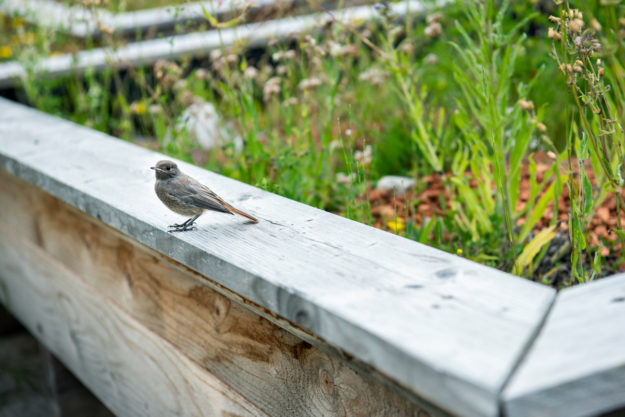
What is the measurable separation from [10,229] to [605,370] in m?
2.49

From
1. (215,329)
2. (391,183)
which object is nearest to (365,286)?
(215,329)

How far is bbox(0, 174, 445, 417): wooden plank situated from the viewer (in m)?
1.16

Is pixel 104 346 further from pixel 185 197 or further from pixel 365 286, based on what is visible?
pixel 365 286

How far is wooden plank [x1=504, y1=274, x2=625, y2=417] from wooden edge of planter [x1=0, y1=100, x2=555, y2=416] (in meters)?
0.02

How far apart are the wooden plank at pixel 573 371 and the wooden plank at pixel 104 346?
0.78 metres

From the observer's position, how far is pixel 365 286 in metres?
1.04

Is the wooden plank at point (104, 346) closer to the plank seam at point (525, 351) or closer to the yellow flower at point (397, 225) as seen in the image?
the plank seam at point (525, 351)

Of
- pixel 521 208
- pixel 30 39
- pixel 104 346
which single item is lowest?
pixel 104 346

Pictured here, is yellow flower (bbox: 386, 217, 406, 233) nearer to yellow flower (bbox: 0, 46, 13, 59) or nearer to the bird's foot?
the bird's foot

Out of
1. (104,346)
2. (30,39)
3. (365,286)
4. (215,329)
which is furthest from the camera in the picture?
(30,39)

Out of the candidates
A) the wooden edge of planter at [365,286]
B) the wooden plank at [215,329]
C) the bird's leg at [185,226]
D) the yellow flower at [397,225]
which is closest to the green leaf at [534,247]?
the yellow flower at [397,225]

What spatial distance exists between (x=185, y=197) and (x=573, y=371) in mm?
848

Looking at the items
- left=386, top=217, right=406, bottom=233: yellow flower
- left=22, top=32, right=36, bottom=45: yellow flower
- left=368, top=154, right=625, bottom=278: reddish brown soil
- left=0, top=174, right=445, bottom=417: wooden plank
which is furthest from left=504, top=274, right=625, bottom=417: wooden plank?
left=22, top=32, right=36, bottom=45: yellow flower

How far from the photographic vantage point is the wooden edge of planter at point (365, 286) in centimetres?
84
